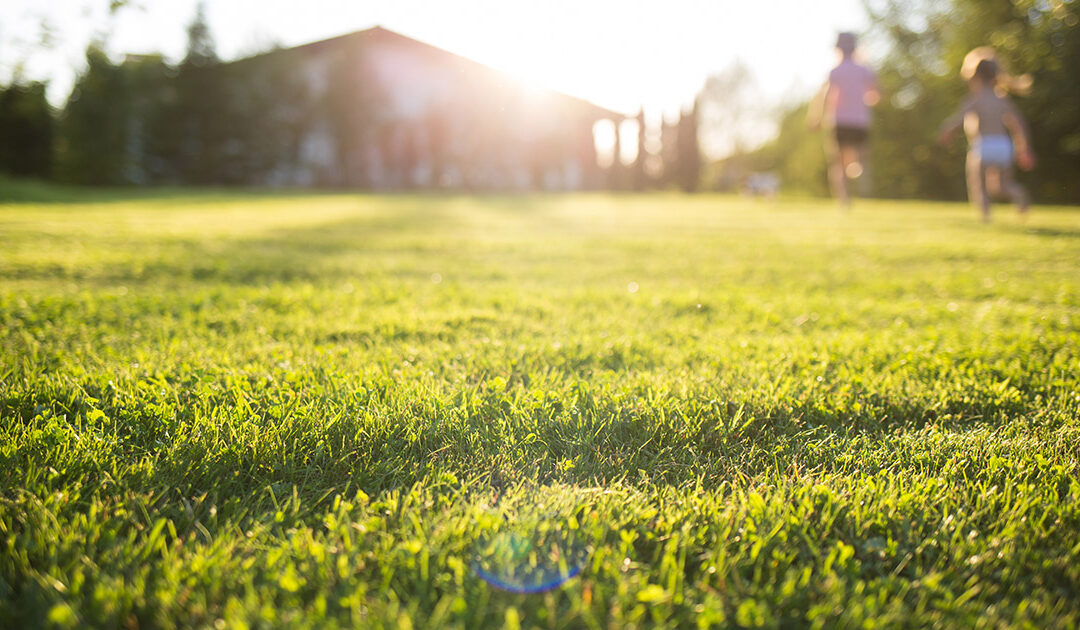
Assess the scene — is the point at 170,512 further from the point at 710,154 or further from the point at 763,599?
the point at 710,154

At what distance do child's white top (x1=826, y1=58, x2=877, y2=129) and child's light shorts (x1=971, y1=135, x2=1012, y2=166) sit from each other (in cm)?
246

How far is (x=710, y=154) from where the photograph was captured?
171 ft

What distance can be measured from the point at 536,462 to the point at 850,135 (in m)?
11.7

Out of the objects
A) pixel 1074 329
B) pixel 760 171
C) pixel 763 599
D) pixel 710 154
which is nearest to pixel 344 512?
pixel 763 599

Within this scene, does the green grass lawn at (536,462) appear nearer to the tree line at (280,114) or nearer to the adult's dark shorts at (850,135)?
the adult's dark shorts at (850,135)

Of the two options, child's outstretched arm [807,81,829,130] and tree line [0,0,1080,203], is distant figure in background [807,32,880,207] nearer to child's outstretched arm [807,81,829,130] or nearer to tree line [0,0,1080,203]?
child's outstretched arm [807,81,829,130]

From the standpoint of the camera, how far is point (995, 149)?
8.91m

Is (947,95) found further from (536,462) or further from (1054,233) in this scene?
(536,462)

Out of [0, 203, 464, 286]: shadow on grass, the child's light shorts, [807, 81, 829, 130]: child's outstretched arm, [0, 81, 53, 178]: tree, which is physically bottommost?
[0, 203, 464, 286]: shadow on grass

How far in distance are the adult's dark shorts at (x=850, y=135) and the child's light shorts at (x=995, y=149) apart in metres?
2.51

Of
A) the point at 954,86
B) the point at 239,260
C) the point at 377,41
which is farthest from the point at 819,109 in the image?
the point at 377,41

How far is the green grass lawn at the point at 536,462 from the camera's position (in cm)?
133

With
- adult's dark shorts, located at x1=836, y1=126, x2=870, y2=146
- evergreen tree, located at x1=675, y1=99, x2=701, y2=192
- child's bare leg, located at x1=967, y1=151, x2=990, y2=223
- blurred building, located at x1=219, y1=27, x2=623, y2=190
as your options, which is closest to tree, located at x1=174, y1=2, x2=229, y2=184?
blurred building, located at x1=219, y1=27, x2=623, y2=190

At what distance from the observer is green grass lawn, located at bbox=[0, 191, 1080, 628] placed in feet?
4.35
